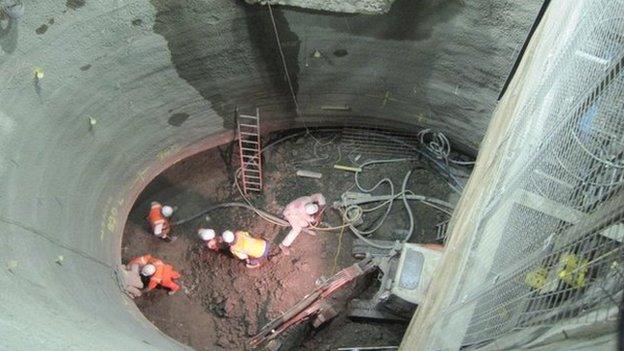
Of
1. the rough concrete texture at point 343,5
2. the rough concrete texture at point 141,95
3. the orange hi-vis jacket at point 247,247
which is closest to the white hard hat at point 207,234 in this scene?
the orange hi-vis jacket at point 247,247

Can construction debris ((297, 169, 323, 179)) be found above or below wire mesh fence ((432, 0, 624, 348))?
below

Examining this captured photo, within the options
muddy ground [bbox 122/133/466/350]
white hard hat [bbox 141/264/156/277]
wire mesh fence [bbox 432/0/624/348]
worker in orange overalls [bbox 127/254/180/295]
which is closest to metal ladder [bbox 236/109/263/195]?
muddy ground [bbox 122/133/466/350]

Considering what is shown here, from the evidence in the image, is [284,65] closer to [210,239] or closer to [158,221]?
[210,239]

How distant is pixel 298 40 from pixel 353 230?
2.09 meters

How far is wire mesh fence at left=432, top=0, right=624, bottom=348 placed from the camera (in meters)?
1.34

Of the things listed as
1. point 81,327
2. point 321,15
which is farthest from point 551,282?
point 321,15

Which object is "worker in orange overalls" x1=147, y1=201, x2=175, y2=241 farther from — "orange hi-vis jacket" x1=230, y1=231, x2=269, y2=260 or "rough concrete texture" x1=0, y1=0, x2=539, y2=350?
"orange hi-vis jacket" x1=230, y1=231, x2=269, y2=260

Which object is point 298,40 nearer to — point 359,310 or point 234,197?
point 234,197

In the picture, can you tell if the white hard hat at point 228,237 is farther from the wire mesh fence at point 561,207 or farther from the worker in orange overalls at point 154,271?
the wire mesh fence at point 561,207

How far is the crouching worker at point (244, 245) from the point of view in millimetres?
5070

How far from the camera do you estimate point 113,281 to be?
4.55 meters

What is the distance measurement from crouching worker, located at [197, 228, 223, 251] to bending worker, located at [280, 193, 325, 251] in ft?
2.16

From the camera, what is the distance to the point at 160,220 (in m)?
5.38

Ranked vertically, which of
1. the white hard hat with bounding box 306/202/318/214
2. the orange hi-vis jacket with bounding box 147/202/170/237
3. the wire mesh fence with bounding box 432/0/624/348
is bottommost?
the orange hi-vis jacket with bounding box 147/202/170/237
